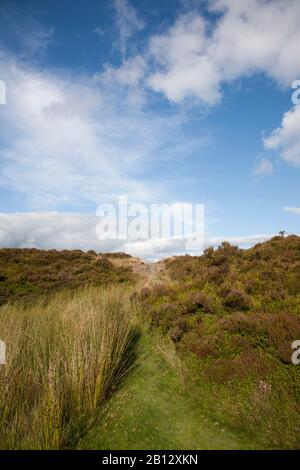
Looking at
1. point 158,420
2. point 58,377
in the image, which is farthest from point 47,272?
point 158,420

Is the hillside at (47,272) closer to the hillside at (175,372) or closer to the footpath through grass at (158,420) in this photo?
the hillside at (175,372)

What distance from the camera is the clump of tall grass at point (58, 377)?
16.1 ft

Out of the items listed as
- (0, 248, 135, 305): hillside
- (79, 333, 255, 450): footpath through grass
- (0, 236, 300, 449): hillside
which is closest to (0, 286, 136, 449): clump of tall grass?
(0, 236, 300, 449): hillside

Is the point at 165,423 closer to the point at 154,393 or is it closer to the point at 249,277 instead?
the point at 154,393

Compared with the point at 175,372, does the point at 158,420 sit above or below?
below

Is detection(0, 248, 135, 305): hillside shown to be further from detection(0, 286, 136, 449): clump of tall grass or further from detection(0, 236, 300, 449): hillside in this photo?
detection(0, 286, 136, 449): clump of tall grass

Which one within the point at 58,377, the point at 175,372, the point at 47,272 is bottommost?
the point at 175,372

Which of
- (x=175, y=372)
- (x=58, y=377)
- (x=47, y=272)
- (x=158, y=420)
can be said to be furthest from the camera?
(x=47, y=272)

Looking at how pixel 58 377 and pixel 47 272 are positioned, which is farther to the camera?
pixel 47 272

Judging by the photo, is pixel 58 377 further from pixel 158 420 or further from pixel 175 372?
pixel 175 372

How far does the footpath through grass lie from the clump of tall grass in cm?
32

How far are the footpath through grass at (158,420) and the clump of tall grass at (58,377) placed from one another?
320 millimetres

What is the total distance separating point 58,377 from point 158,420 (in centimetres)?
195

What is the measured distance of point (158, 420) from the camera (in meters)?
5.95
